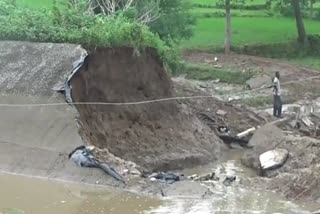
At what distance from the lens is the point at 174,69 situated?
85.0 ft

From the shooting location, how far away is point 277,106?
2608cm

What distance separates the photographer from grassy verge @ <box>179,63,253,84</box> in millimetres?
32875

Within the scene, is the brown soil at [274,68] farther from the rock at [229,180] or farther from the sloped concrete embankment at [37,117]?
the rock at [229,180]

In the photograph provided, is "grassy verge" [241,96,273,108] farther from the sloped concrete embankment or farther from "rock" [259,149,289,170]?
the sloped concrete embankment

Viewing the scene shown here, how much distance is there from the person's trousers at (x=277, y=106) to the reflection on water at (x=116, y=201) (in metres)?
9.29

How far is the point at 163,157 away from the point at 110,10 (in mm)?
9338

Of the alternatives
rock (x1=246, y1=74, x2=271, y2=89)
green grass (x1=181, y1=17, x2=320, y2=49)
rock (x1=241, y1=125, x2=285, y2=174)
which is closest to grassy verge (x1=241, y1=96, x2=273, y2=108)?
rock (x1=246, y1=74, x2=271, y2=89)

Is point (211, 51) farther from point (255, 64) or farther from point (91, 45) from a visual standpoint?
point (91, 45)

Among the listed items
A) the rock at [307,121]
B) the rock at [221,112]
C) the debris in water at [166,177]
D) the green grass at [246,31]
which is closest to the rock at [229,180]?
the debris in water at [166,177]

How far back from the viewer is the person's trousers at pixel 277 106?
85.1 ft

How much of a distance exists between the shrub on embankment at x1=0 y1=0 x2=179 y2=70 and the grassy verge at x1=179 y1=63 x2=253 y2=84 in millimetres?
10019

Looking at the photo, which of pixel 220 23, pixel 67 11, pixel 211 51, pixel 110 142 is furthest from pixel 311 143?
pixel 220 23

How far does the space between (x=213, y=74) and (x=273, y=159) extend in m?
14.8

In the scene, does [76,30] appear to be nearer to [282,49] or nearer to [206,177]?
[206,177]
